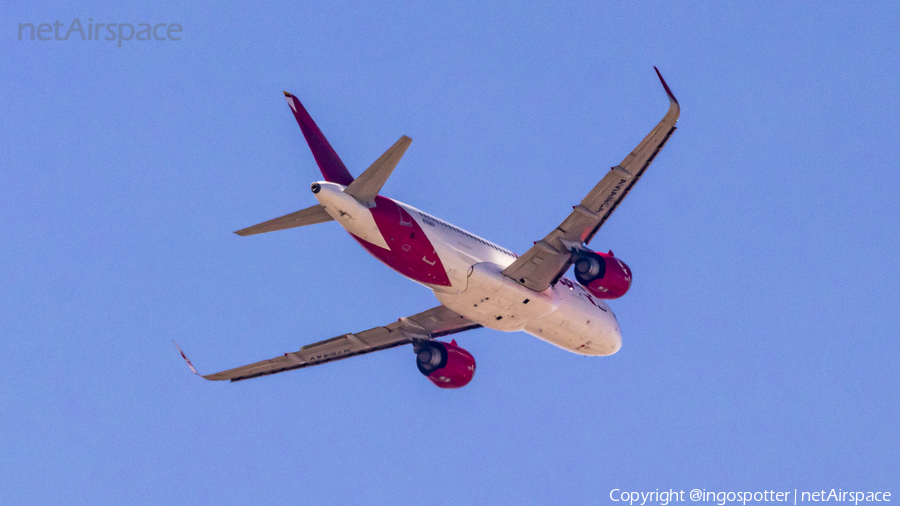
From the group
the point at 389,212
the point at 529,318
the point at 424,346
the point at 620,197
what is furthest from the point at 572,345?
the point at 389,212

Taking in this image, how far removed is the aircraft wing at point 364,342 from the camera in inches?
1571

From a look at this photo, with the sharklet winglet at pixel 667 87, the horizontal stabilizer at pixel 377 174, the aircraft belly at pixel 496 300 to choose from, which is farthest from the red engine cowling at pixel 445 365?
the sharklet winglet at pixel 667 87

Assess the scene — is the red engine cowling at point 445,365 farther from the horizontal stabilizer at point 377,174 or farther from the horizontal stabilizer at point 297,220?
the horizontal stabilizer at point 377,174

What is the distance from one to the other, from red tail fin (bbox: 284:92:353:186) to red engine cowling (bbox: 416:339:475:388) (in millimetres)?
8628

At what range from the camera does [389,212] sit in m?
32.6

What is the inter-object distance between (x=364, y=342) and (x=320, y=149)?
9.45 meters

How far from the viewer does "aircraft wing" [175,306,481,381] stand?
1571 inches

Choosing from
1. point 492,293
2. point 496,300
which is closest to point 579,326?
point 496,300

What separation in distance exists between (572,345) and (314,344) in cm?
999

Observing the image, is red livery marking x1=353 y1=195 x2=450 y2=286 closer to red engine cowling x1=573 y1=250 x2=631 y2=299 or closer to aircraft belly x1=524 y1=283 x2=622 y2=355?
red engine cowling x1=573 y1=250 x2=631 y2=299

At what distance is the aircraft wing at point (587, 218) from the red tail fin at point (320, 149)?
6505mm

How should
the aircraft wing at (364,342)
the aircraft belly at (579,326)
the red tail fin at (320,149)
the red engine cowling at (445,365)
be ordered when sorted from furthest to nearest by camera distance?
the aircraft wing at (364,342) < the red engine cowling at (445,365) < the aircraft belly at (579,326) < the red tail fin at (320,149)

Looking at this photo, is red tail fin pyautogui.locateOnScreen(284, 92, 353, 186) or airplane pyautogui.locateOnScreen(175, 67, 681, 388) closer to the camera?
airplane pyautogui.locateOnScreen(175, 67, 681, 388)

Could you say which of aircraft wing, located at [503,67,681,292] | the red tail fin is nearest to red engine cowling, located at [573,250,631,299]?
aircraft wing, located at [503,67,681,292]
